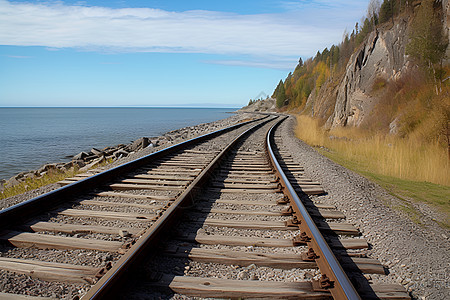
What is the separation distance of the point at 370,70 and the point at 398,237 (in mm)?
17459

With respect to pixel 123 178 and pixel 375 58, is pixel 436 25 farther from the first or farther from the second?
pixel 123 178

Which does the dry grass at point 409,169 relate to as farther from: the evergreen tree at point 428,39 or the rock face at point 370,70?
the rock face at point 370,70

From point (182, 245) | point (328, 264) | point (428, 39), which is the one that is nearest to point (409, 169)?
point (328, 264)

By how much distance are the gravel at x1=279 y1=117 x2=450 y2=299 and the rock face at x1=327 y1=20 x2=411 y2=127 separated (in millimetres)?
12586

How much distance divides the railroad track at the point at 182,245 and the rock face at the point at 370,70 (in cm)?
1403

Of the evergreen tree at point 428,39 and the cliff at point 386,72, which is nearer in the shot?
the evergreen tree at point 428,39

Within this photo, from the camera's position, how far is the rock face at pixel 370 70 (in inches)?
654

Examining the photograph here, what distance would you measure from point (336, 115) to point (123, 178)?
18285mm

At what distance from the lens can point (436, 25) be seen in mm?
13344

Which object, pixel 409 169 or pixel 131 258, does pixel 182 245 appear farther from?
pixel 409 169

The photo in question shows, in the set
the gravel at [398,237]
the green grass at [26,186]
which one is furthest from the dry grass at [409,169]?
the green grass at [26,186]

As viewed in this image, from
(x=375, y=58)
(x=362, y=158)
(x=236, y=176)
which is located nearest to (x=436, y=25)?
(x=375, y=58)

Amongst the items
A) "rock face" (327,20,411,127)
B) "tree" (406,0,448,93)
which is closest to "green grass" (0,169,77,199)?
"tree" (406,0,448,93)

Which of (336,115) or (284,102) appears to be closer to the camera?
(336,115)
